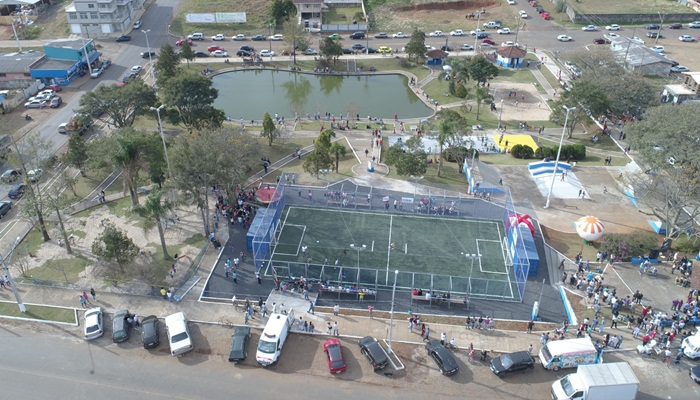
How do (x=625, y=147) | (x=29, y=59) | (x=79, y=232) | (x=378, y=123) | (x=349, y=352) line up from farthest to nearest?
(x=29, y=59)
(x=378, y=123)
(x=625, y=147)
(x=79, y=232)
(x=349, y=352)

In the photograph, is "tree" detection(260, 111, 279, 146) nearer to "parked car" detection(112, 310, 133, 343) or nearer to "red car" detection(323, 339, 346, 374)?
"parked car" detection(112, 310, 133, 343)

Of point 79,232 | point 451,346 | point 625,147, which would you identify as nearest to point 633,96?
point 625,147

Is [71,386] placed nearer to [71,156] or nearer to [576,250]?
[71,156]

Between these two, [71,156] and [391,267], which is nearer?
[391,267]

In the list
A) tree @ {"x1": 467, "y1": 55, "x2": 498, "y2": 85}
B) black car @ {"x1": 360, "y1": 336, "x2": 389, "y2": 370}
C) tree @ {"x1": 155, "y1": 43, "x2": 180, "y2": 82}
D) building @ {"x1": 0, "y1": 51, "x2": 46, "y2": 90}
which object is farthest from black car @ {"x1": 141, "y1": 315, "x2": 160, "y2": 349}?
building @ {"x1": 0, "y1": 51, "x2": 46, "y2": 90}

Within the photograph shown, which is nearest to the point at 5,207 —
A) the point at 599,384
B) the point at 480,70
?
the point at 599,384

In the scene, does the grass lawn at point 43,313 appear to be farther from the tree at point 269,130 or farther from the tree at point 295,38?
the tree at point 295,38
